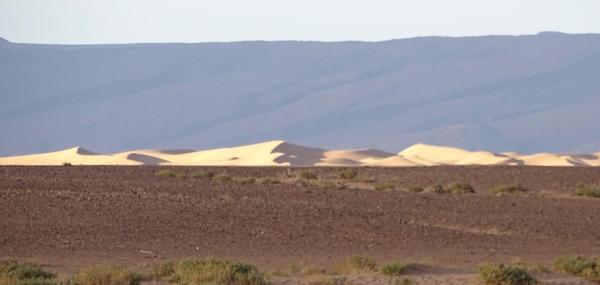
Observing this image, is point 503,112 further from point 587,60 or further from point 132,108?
point 132,108

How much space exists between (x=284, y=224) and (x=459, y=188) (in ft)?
26.5

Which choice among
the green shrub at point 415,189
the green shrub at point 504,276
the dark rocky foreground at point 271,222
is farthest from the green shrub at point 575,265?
the green shrub at point 415,189

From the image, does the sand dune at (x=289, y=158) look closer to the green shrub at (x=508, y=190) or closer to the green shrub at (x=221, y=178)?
the green shrub at (x=221, y=178)

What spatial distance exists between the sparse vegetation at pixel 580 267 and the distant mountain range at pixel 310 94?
3502 inches

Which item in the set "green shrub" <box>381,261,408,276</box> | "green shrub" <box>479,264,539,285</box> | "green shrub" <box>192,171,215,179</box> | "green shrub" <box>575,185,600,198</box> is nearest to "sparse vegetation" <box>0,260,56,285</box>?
"green shrub" <box>381,261,408,276</box>

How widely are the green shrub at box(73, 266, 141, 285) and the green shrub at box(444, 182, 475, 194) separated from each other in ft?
51.2

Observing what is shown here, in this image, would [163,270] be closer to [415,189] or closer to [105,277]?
[105,277]

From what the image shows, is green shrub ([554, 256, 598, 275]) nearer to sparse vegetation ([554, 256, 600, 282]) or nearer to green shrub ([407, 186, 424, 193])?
sparse vegetation ([554, 256, 600, 282])

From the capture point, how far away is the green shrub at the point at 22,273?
14.6 meters

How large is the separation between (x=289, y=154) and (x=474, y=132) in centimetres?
5635

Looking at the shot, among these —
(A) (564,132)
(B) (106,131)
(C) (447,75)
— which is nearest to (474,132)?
(A) (564,132)

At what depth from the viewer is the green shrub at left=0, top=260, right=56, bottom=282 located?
1459cm

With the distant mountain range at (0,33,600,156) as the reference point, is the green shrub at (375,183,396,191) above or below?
below

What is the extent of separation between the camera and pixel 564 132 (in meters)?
112
